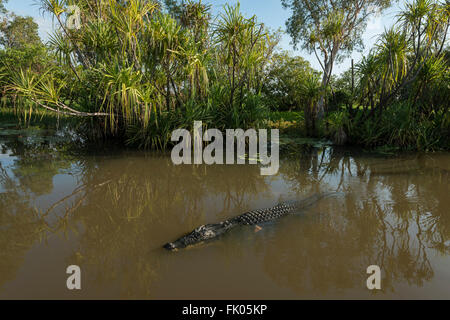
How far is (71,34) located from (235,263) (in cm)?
671

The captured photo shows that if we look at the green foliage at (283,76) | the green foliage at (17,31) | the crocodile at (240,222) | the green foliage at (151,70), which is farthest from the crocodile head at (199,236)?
the green foliage at (17,31)

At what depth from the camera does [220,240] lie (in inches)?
107

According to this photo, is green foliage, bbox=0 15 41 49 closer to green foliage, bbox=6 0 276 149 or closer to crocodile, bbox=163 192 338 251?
green foliage, bbox=6 0 276 149

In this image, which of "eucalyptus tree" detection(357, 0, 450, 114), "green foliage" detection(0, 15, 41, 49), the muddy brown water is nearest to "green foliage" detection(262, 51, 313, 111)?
"eucalyptus tree" detection(357, 0, 450, 114)

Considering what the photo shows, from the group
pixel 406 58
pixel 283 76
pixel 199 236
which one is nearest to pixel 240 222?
pixel 199 236

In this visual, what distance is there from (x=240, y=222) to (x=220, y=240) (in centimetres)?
39

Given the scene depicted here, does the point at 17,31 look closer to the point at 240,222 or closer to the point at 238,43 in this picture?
the point at 238,43

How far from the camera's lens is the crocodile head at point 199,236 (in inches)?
99.2

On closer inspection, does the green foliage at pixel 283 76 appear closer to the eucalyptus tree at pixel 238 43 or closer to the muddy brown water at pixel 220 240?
the eucalyptus tree at pixel 238 43

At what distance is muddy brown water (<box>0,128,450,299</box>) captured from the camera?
6.79ft
